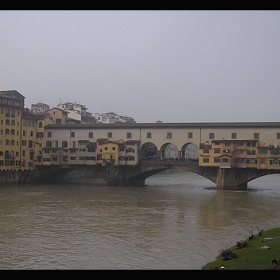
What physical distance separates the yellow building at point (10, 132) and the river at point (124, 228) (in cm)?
1175

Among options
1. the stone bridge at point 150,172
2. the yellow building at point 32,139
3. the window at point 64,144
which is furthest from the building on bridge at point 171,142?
the yellow building at point 32,139

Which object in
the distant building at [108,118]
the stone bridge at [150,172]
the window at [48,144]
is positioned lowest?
the stone bridge at [150,172]

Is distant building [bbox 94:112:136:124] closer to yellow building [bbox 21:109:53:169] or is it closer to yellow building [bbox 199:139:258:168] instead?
yellow building [bbox 21:109:53:169]

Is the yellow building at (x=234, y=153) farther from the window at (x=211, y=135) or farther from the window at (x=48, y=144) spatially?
the window at (x=48, y=144)

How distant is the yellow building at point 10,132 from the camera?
46.3m

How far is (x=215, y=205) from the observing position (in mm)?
29797

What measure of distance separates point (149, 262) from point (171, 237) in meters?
4.46

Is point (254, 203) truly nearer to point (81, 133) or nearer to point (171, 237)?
point (171, 237)

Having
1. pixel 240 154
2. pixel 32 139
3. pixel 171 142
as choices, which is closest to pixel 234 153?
pixel 240 154

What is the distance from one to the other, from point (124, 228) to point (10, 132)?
31.1 metres

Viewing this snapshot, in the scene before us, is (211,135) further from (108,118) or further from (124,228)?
(108,118)

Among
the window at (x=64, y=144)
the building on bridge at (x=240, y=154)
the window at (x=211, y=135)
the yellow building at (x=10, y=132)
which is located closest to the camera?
the building on bridge at (x=240, y=154)

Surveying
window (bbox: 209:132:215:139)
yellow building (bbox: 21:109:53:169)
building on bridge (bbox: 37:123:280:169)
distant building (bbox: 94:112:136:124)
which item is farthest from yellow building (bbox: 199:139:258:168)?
distant building (bbox: 94:112:136:124)
